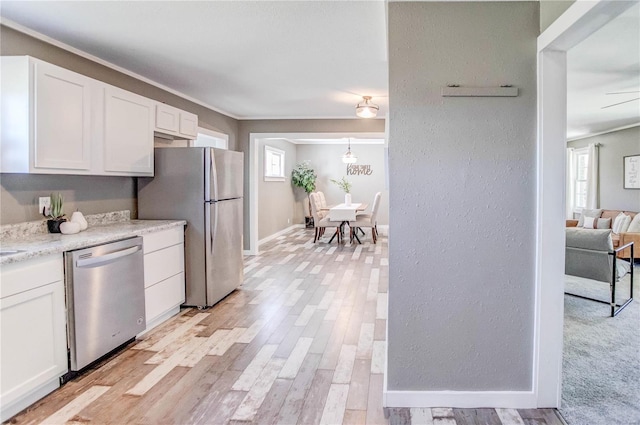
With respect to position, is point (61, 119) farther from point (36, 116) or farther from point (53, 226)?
point (53, 226)

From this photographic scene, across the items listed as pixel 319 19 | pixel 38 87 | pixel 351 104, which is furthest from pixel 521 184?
pixel 351 104

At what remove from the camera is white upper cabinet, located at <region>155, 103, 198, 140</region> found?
12.2 ft

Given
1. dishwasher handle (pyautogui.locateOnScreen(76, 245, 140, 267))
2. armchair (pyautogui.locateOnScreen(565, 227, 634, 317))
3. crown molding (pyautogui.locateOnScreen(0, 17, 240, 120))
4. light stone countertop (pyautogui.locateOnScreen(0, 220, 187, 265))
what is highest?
crown molding (pyautogui.locateOnScreen(0, 17, 240, 120))

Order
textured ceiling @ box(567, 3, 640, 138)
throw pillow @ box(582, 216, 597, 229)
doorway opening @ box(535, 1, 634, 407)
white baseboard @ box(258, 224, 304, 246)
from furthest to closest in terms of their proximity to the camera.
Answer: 1. white baseboard @ box(258, 224, 304, 246)
2. throw pillow @ box(582, 216, 597, 229)
3. textured ceiling @ box(567, 3, 640, 138)
4. doorway opening @ box(535, 1, 634, 407)

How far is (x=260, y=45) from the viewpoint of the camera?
3.08m

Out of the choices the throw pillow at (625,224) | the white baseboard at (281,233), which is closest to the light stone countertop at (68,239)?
the white baseboard at (281,233)

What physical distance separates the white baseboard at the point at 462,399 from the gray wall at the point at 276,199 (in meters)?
6.16

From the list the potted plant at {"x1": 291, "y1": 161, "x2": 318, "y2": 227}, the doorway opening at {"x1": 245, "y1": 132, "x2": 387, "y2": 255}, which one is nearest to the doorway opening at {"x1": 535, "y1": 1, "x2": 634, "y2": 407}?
the doorway opening at {"x1": 245, "y1": 132, "x2": 387, "y2": 255}

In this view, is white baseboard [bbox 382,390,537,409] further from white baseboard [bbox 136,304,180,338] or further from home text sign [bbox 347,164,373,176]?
home text sign [bbox 347,164,373,176]

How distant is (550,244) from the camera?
82.2 inches

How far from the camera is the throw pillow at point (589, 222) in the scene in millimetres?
6830

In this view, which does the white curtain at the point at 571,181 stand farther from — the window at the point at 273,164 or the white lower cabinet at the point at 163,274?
the white lower cabinet at the point at 163,274

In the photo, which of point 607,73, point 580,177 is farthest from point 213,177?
point 580,177

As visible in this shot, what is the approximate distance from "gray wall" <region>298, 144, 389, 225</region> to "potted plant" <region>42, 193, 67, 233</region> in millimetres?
8309
